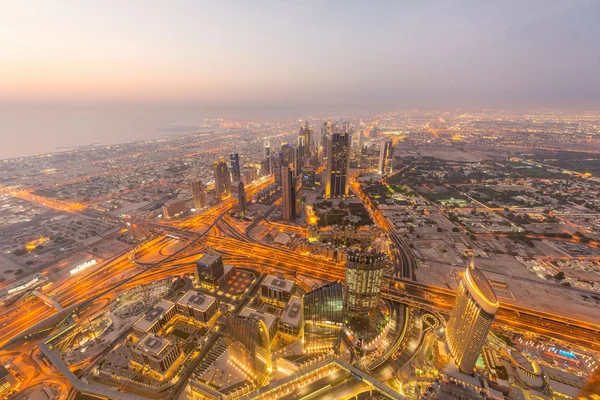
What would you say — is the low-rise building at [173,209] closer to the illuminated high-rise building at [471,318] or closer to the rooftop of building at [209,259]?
the rooftop of building at [209,259]

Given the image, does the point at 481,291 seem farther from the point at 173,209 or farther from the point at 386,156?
the point at 386,156

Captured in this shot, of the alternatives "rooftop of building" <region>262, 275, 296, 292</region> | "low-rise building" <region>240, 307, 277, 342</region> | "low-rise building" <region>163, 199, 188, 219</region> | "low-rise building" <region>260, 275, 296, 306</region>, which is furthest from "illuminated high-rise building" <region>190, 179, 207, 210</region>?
"low-rise building" <region>240, 307, 277, 342</region>

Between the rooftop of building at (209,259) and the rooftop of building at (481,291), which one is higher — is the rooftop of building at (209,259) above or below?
below

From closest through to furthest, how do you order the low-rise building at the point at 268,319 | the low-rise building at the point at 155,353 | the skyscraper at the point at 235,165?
1. the low-rise building at the point at 155,353
2. the low-rise building at the point at 268,319
3. the skyscraper at the point at 235,165

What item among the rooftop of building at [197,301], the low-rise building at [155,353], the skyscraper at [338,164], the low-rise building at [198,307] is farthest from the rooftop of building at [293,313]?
the skyscraper at [338,164]

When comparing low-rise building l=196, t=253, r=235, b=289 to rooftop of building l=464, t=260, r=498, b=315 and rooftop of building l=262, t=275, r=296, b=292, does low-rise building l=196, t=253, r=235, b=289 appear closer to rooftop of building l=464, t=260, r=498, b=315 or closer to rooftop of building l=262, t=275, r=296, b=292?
rooftop of building l=262, t=275, r=296, b=292

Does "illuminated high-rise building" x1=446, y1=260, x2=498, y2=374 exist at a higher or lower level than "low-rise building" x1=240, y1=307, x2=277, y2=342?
higher
